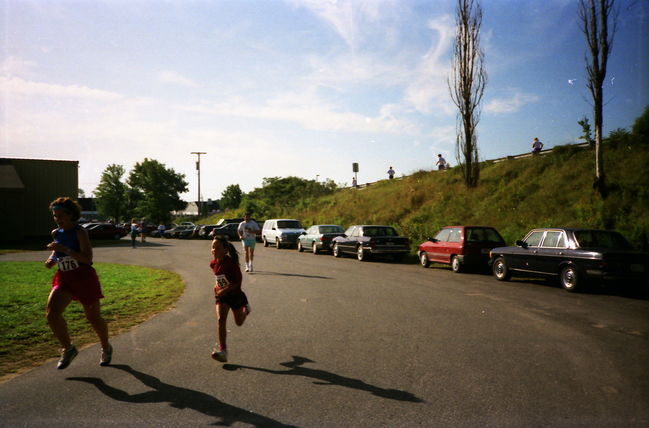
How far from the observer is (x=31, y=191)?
3753cm

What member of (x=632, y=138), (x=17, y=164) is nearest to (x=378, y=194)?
(x=632, y=138)

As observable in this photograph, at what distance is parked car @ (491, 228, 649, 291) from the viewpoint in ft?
32.7

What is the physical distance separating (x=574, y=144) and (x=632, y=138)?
3.45 metres

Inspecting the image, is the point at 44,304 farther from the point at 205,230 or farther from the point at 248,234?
the point at 205,230

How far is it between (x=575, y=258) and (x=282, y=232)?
19.4m

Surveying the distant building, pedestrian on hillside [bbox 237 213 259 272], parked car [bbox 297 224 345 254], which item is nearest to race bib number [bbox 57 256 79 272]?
pedestrian on hillside [bbox 237 213 259 272]

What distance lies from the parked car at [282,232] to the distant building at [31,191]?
65.3 ft

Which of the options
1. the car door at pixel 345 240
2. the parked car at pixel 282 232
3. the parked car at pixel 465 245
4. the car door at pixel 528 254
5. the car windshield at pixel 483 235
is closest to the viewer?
the car door at pixel 528 254

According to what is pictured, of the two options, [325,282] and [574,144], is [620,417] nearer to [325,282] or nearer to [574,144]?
[325,282]

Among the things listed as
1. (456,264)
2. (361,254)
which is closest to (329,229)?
(361,254)

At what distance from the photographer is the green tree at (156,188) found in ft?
264

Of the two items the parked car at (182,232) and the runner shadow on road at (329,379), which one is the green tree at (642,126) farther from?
the parked car at (182,232)

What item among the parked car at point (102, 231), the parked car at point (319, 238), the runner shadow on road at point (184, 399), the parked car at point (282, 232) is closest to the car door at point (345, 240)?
the parked car at point (319, 238)

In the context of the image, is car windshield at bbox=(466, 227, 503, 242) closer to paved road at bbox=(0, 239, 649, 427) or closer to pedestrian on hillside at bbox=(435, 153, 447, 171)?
paved road at bbox=(0, 239, 649, 427)
